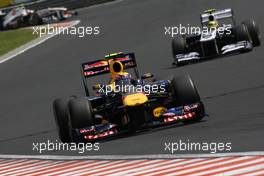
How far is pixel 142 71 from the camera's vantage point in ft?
76.1

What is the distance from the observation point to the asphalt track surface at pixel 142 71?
40.2 feet

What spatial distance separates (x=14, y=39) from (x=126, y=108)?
24120 millimetres

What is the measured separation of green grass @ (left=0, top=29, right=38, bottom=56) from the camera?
34.2m

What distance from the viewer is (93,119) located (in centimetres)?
1370

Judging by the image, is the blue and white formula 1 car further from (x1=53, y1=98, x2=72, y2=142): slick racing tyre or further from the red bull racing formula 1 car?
(x1=53, y1=98, x2=72, y2=142): slick racing tyre

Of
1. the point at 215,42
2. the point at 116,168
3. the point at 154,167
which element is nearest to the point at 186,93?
the point at 116,168

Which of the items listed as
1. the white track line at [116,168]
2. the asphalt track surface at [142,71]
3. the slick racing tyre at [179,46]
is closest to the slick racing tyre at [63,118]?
the asphalt track surface at [142,71]

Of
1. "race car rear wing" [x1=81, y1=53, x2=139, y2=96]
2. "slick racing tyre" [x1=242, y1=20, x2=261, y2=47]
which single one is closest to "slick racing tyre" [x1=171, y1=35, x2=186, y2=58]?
"slick racing tyre" [x1=242, y1=20, x2=261, y2=47]

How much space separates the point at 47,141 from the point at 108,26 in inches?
875

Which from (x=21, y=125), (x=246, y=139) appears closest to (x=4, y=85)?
(x=21, y=125)

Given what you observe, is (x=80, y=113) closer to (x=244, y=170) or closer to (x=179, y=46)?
(x=244, y=170)

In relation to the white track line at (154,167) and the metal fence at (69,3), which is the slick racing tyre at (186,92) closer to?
the white track line at (154,167)

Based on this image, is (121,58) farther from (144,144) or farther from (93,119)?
(144,144)

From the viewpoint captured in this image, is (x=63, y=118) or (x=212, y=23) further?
(x=212, y=23)
